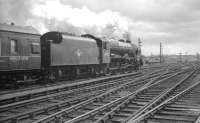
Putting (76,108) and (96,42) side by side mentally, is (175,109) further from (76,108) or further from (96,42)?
(96,42)

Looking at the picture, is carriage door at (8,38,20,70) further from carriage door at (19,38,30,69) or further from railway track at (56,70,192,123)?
railway track at (56,70,192,123)

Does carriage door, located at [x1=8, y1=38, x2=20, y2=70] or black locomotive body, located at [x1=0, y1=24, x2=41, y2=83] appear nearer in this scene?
black locomotive body, located at [x1=0, y1=24, x2=41, y2=83]

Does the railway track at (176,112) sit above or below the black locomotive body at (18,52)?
below

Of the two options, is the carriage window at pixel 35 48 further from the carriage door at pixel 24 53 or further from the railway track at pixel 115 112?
the railway track at pixel 115 112

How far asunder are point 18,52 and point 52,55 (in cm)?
283

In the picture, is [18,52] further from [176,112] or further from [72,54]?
[176,112]

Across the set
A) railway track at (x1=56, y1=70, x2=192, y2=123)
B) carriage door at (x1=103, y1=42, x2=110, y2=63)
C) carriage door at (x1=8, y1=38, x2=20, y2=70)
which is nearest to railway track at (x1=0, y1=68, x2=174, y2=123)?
railway track at (x1=56, y1=70, x2=192, y2=123)

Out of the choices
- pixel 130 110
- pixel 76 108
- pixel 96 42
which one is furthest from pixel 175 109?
pixel 96 42

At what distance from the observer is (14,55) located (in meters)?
13.0

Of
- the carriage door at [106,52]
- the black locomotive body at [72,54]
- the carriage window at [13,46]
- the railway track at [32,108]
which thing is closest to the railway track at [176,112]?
the railway track at [32,108]

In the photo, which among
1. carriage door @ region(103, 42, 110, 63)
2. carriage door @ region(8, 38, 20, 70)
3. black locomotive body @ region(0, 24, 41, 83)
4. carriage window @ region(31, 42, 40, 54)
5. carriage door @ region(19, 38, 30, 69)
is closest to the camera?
black locomotive body @ region(0, 24, 41, 83)

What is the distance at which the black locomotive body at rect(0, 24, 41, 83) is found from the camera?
12484mm

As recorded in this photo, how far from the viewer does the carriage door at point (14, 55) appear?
12.8 m

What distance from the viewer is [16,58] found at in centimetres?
1312
